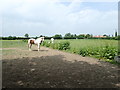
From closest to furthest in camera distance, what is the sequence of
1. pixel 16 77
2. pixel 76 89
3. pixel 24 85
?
pixel 76 89, pixel 24 85, pixel 16 77

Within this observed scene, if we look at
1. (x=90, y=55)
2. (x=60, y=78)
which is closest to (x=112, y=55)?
(x=90, y=55)

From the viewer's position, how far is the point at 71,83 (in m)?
4.67

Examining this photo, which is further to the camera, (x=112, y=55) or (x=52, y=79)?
(x=112, y=55)

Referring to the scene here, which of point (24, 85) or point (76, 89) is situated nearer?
point (76, 89)

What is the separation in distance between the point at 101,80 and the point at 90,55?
6.37 metres

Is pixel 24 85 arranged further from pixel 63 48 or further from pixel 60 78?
pixel 63 48

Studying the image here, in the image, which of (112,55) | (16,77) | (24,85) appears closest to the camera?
(24,85)

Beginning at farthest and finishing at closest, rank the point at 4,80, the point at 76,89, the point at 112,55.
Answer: the point at 112,55
the point at 4,80
the point at 76,89

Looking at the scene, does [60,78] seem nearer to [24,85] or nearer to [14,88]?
[24,85]

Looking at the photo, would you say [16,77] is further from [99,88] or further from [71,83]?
[99,88]

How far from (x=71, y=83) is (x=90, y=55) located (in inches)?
276

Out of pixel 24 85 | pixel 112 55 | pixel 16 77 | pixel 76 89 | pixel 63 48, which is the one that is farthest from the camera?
pixel 63 48

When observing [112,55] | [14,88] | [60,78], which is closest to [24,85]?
[14,88]

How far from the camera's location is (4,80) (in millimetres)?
4910
